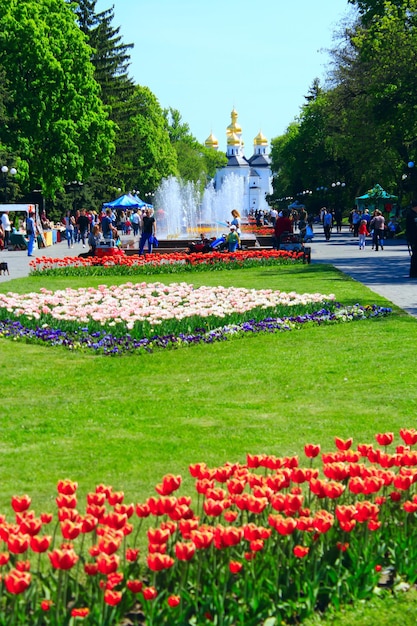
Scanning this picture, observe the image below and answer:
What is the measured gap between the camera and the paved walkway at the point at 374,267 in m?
20.8

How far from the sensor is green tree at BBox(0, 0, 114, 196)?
53969 millimetres

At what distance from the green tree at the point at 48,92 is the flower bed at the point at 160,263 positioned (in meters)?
25.6

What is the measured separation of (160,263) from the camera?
96.8ft

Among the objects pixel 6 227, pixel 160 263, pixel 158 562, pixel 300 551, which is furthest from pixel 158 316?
pixel 6 227

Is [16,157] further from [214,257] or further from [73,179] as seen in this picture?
[214,257]

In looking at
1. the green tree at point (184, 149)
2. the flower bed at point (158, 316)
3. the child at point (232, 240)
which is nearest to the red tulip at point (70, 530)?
the flower bed at point (158, 316)

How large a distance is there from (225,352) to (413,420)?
466 centimetres

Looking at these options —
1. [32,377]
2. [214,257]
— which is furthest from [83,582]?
[214,257]

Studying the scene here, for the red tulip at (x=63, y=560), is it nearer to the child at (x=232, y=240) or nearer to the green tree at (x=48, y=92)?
the child at (x=232, y=240)

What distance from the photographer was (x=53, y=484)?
6828 millimetres

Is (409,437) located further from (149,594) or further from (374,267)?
(374,267)

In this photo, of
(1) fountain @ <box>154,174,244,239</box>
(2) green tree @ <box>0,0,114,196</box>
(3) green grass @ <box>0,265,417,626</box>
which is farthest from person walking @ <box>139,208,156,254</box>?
(2) green tree @ <box>0,0,114,196</box>

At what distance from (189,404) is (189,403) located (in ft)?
0.18

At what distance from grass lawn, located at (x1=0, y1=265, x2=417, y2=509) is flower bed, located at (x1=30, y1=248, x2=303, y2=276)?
13.6m
